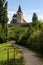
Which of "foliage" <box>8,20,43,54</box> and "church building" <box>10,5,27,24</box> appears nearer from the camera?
"foliage" <box>8,20,43,54</box>

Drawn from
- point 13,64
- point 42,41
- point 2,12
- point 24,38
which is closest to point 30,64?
point 13,64

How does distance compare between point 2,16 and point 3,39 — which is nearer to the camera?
point 2,16

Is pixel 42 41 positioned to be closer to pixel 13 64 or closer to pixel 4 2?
pixel 13 64

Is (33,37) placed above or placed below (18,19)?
above

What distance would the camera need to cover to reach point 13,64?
2167 cm

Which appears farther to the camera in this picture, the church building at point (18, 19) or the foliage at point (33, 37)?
the church building at point (18, 19)

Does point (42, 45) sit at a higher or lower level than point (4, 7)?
lower

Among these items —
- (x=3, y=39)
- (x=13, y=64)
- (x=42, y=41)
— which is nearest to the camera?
(x=13, y=64)

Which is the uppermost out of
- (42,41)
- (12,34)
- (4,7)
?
(4,7)

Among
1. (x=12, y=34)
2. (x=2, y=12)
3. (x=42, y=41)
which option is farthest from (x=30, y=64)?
(x=12, y=34)

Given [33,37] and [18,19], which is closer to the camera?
[33,37]

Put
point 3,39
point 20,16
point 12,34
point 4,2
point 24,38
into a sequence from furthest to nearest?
point 20,16 < point 12,34 < point 3,39 < point 4,2 < point 24,38

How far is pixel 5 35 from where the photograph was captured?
7706 cm

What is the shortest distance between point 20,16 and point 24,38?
9270 centimetres
